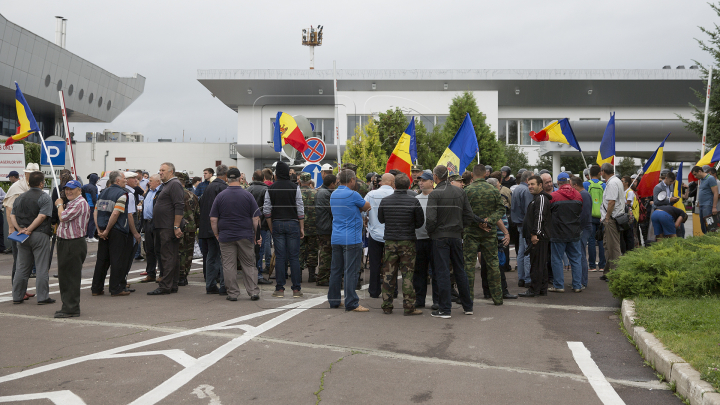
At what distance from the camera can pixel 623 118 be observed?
150ft

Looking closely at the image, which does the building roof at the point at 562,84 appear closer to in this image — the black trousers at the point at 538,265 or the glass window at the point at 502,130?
the glass window at the point at 502,130

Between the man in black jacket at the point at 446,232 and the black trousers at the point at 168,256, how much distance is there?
4247 millimetres

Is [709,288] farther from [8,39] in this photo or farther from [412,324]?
[8,39]

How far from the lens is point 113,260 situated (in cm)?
973

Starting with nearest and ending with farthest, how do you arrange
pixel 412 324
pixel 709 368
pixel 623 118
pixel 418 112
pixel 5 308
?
pixel 709 368, pixel 412 324, pixel 5 308, pixel 418 112, pixel 623 118

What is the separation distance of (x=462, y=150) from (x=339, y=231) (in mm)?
3717

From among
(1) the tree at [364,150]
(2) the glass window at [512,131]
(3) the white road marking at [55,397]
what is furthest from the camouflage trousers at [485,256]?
(2) the glass window at [512,131]

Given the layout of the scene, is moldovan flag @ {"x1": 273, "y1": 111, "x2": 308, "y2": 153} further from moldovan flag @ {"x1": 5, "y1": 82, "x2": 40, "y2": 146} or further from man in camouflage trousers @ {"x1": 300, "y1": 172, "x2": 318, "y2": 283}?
moldovan flag @ {"x1": 5, "y1": 82, "x2": 40, "y2": 146}

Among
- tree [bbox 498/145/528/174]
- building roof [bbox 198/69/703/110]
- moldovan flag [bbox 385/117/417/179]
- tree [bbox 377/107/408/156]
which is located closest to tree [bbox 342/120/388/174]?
tree [bbox 377/107/408/156]

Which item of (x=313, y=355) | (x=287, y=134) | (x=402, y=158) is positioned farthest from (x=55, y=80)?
(x=313, y=355)

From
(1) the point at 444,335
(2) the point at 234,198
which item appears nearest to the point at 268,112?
(2) the point at 234,198

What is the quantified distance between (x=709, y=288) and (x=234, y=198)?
21.9 feet

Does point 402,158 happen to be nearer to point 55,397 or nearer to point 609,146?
point 609,146

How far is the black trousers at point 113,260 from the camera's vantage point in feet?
31.8
